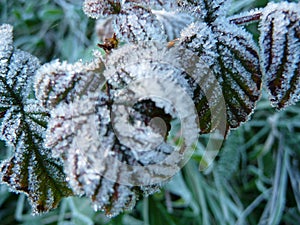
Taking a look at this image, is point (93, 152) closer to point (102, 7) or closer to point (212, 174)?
point (102, 7)

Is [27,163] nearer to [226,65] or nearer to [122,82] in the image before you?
[122,82]

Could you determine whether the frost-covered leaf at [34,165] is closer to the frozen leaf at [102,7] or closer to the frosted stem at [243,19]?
the frozen leaf at [102,7]

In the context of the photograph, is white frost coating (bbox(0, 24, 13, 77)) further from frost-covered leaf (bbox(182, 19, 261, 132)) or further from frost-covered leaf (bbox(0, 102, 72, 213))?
frost-covered leaf (bbox(182, 19, 261, 132))

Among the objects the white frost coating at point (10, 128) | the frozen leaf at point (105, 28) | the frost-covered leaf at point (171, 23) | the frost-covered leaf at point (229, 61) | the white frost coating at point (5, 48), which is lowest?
the white frost coating at point (10, 128)

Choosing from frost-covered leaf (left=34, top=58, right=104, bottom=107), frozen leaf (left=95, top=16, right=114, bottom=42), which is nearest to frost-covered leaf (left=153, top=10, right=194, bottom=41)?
frozen leaf (left=95, top=16, right=114, bottom=42)

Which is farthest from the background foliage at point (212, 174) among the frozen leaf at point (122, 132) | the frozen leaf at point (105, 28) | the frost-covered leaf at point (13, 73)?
the frozen leaf at point (122, 132)

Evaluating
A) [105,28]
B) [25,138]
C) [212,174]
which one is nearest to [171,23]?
[105,28]

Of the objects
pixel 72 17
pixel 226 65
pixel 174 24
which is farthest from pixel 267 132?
pixel 226 65
